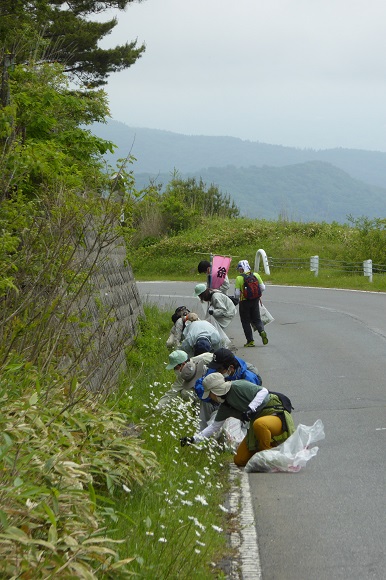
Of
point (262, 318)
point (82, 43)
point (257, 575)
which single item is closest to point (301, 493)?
point (257, 575)

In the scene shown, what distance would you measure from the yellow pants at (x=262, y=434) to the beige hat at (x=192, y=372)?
4.59ft

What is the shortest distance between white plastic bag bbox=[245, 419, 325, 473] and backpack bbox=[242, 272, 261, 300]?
31.9ft

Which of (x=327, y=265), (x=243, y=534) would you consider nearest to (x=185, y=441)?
(x=243, y=534)

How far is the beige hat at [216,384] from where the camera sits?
10.8 meters

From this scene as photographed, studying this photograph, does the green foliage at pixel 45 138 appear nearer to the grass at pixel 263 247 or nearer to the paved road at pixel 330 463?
the paved road at pixel 330 463

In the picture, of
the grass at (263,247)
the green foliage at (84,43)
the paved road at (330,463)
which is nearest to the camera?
the paved road at (330,463)

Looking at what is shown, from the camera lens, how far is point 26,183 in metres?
13.2

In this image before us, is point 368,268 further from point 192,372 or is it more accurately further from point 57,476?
point 57,476

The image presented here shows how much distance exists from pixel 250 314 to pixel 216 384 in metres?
9.72

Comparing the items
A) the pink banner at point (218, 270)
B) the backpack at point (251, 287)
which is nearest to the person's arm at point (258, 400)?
the pink banner at point (218, 270)

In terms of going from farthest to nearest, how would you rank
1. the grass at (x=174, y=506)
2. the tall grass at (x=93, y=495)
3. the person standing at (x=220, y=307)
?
the person standing at (x=220, y=307)
the grass at (x=174, y=506)
the tall grass at (x=93, y=495)

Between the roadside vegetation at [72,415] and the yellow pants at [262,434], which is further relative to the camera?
the yellow pants at [262,434]

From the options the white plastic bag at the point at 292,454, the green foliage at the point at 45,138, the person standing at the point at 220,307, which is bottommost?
the white plastic bag at the point at 292,454

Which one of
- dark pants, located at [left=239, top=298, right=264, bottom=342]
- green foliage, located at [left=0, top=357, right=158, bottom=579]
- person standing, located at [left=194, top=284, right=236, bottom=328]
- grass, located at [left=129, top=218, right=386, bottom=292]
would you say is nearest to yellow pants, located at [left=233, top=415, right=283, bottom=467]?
green foliage, located at [left=0, top=357, right=158, bottom=579]
